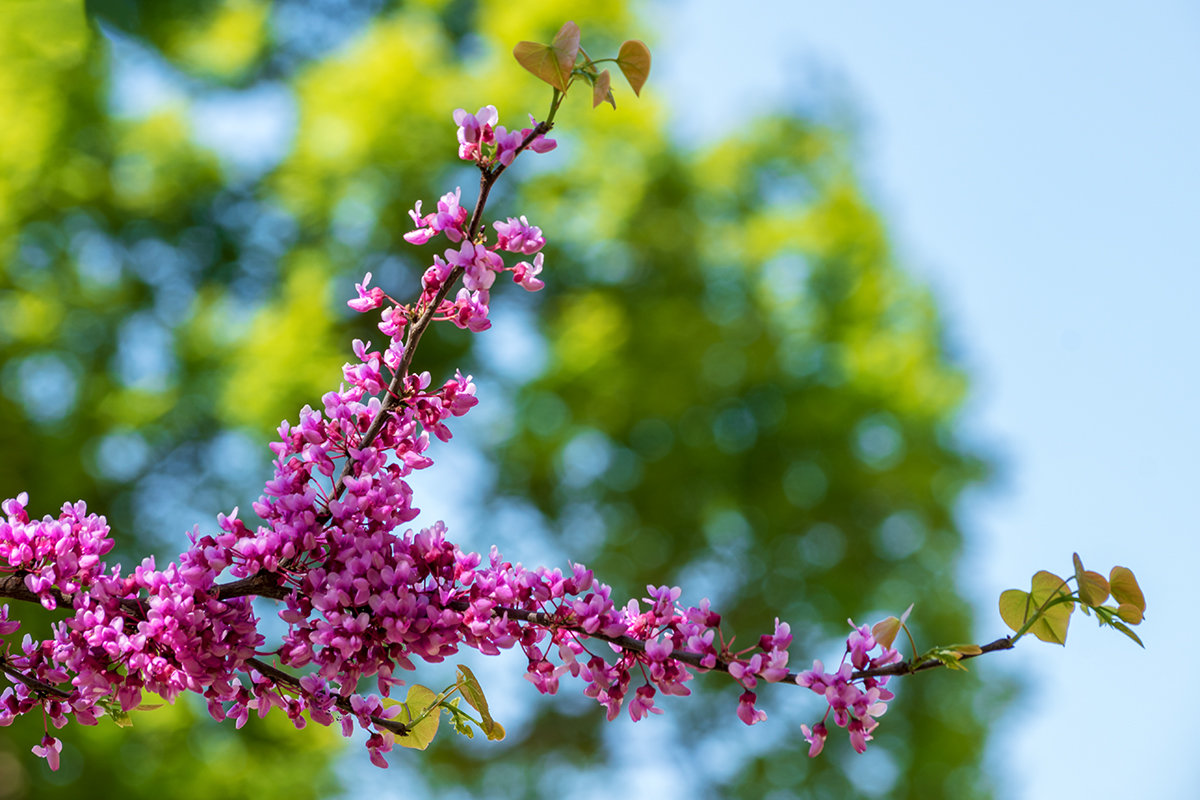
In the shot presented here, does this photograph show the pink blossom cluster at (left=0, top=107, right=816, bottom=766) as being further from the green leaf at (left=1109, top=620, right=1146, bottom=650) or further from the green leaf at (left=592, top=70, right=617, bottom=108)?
the green leaf at (left=1109, top=620, right=1146, bottom=650)

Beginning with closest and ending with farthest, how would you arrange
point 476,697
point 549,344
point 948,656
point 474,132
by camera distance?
point 948,656, point 474,132, point 476,697, point 549,344

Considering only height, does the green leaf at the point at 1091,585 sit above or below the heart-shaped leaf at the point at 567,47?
below

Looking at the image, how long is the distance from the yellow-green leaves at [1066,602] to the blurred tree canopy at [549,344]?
6.23m

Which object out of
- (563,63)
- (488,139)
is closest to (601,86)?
(563,63)

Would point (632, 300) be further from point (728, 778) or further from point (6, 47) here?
point (6, 47)

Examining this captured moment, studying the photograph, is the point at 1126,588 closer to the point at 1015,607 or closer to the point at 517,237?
the point at 1015,607

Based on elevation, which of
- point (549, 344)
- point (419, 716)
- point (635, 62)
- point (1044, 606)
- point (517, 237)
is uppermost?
point (549, 344)

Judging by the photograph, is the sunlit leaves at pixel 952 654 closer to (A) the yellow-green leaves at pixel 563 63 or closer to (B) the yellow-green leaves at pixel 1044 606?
(B) the yellow-green leaves at pixel 1044 606

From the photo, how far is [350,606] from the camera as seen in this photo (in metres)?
0.93

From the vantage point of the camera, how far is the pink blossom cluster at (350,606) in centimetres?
92

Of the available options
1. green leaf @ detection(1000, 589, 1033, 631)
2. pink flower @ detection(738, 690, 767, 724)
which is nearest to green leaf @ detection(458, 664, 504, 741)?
pink flower @ detection(738, 690, 767, 724)

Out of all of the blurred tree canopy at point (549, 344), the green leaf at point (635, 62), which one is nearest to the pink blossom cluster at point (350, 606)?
the green leaf at point (635, 62)

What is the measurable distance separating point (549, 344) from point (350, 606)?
302 inches

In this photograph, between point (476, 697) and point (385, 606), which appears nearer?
point (385, 606)
